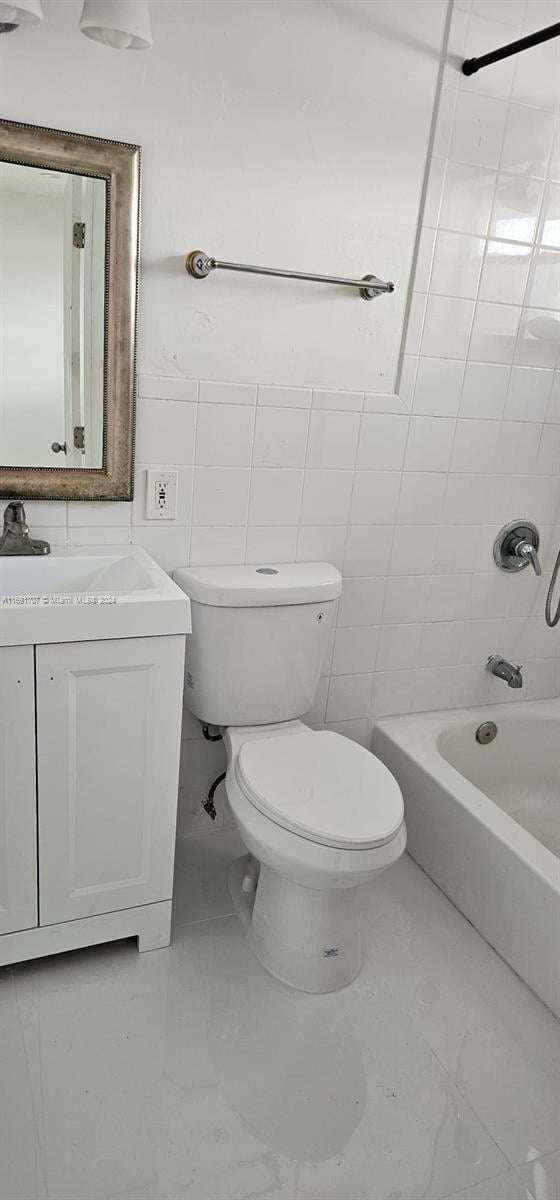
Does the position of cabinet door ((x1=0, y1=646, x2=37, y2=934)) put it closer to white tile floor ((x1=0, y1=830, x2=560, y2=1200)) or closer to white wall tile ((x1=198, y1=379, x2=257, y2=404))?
white tile floor ((x1=0, y1=830, x2=560, y2=1200))

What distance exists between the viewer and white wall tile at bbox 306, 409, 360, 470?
1.85 meters

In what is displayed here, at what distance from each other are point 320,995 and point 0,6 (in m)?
1.91

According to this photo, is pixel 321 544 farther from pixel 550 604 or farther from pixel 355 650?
pixel 550 604

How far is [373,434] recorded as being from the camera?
1.92 m

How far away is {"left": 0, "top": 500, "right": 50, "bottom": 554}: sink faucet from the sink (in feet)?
0.07

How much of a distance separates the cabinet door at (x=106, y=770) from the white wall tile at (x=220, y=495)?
452mm

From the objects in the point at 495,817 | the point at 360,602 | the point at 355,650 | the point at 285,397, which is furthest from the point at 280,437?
the point at 495,817

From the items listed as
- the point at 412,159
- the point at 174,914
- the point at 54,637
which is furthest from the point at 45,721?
the point at 412,159

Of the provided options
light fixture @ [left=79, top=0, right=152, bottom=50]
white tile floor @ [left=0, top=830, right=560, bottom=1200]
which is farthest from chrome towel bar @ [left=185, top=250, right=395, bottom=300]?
white tile floor @ [left=0, top=830, right=560, bottom=1200]

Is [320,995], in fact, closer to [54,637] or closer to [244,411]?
[54,637]

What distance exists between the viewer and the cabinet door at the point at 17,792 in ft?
4.42

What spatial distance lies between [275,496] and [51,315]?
65 cm

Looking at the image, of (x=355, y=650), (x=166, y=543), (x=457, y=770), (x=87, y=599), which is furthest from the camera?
(x=457, y=770)

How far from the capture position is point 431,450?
201 cm
